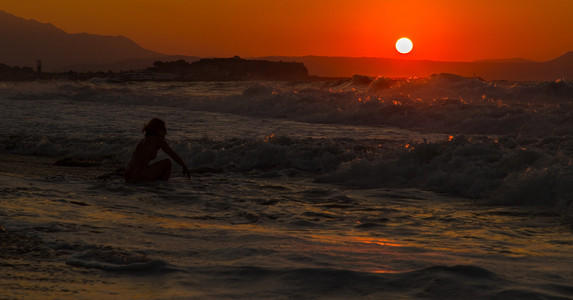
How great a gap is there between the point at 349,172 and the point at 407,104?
11625mm

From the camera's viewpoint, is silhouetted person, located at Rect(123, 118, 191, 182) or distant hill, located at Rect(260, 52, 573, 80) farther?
distant hill, located at Rect(260, 52, 573, 80)

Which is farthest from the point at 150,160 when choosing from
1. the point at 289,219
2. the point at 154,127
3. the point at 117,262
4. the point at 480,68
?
the point at 480,68

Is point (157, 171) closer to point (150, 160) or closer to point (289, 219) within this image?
point (150, 160)

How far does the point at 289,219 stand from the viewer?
6109mm

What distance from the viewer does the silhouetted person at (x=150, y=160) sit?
27.2 feet

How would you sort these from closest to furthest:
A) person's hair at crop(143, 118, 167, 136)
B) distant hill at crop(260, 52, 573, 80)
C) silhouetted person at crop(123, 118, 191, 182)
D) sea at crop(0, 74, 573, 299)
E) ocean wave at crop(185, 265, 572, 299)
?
ocean wave at crop(185, 265, 572, 299) → sea at crop(0, 74, 573, 299) → silhouetted person at crop(123, 118, 191, 182) → person's hair at crop(143, 118, 167, 136) → distant hill at crop(260, 52, 573, 80)

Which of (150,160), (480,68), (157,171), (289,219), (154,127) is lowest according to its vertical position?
(289,219)

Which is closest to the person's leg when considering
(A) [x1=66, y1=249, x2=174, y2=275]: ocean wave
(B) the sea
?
(B) the sea

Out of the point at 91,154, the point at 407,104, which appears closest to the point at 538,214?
the point at 91,154

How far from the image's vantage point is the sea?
343 cm

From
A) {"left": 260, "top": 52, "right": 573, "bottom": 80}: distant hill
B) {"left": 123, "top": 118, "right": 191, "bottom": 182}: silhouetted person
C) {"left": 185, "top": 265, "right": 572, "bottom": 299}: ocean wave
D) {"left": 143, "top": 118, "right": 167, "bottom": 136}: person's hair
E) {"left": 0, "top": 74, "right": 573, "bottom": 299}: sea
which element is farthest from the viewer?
{"left": 260, "top": 52, "right": 573, "bottom": 80}: distant hill

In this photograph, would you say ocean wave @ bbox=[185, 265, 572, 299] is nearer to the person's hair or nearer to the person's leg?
the person's leg

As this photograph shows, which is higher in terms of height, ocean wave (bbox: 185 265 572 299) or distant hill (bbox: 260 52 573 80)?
distant hill (bbox: 260 52 573 80)

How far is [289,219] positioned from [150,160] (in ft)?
10.4
